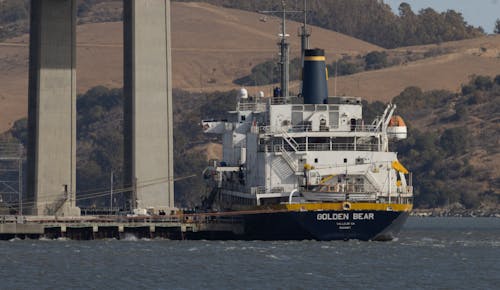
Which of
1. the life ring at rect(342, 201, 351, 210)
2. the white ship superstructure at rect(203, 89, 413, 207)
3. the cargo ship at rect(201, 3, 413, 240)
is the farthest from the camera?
the white ship superstructure at rect(203, 89, 413, 207)

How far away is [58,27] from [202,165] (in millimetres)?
95931

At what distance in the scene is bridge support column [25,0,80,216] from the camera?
83875 millimetres

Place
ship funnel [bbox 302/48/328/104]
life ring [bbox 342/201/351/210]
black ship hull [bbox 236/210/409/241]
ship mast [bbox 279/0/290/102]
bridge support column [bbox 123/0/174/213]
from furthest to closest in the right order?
ship mast [bbox 279/0/290/102], bridge support column [bbox 123/0/174/213], ship funnel [bbox 302/48/328/104], black ship hull [bbox 236/210/409/241], life ring [bbox 342/201/351/210]

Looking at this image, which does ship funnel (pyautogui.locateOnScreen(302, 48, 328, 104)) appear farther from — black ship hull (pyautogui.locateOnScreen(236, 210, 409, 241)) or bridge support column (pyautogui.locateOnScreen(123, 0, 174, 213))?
bridge support column (pyautogui.locateOnScreen(123, 0, 174, 213))

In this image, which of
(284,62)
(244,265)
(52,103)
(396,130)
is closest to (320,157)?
(396,130)

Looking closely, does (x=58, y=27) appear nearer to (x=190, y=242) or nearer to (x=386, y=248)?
(x=190, y=242)

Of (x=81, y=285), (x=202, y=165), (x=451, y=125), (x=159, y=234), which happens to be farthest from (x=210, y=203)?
(x=451, y=125)

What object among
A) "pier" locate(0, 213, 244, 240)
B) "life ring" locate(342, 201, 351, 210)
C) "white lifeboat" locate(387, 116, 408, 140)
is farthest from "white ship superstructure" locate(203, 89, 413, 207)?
"pier" locate(0, 213, 244, 240)

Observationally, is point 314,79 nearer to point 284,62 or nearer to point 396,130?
point 396,130

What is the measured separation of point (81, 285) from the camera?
177 ft

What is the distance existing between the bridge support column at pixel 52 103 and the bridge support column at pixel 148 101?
14.8 ft

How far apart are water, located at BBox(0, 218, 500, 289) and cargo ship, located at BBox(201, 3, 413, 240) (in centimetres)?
105

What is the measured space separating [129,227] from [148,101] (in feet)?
28.4

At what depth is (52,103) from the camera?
84.1 meters
